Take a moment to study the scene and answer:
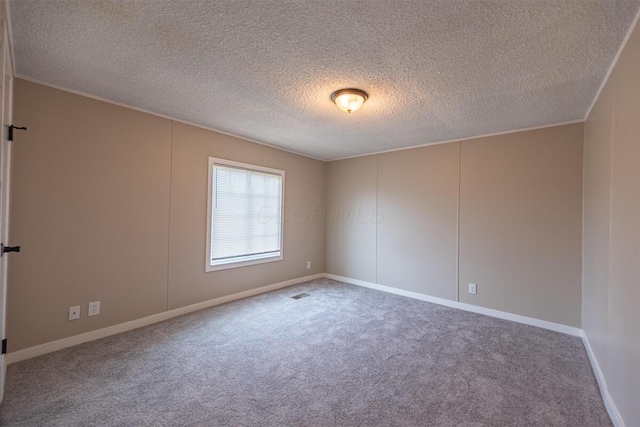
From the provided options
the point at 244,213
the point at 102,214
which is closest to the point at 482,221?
the point at 244,213

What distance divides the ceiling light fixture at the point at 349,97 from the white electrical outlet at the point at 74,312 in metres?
3.23

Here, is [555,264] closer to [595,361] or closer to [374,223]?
[595,361]

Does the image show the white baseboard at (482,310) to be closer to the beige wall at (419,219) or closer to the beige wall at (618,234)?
the beige wall at (419,219)

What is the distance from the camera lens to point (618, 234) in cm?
177

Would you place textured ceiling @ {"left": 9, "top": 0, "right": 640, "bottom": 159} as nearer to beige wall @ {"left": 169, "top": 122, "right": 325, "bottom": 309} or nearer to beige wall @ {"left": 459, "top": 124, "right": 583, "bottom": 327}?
beige wall @ {"left": 459, "top": 124, "right": 583, "bottom": 327}

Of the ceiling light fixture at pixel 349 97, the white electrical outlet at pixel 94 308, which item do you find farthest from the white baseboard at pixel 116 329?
the ceiling light fixture at pixel 349 97

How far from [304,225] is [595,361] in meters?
4.04

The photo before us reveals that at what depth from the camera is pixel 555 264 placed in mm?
3213

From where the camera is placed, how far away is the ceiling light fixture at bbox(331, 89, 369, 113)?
8.07 ft

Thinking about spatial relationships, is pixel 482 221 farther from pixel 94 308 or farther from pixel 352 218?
pixel 94 308

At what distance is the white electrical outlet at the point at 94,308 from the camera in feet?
8.90

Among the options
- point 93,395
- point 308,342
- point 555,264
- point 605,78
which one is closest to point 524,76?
point 605,78

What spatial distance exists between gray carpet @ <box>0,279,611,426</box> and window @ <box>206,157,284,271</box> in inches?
41.1

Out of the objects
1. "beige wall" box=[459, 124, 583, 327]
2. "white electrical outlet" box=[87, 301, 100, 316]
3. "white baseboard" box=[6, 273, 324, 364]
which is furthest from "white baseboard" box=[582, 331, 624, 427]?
"white electrical outlet" box=[87, 301, 100, 316]
